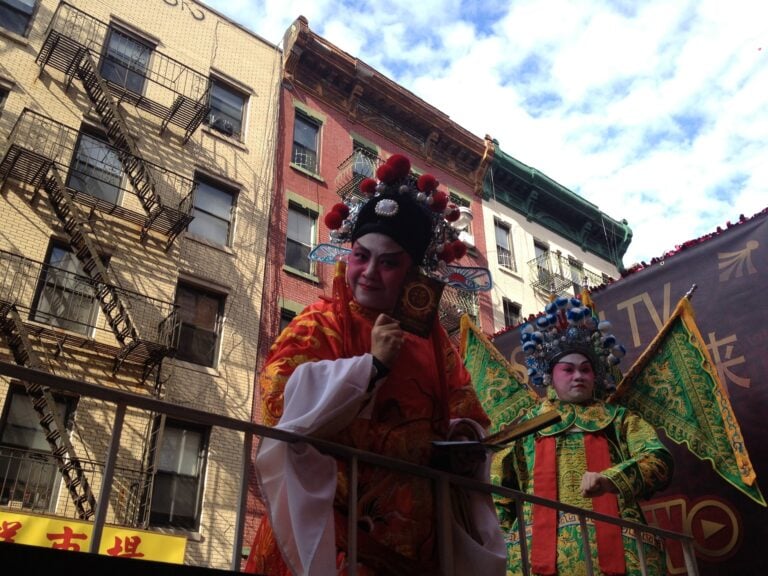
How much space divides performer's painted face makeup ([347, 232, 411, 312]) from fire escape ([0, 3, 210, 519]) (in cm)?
834

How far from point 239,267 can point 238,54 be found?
6279 mm

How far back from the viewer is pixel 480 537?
3.49 m

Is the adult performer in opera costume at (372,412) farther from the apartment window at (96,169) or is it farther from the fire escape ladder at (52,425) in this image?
the apartment window at (96,169)

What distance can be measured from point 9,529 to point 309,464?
356 inches

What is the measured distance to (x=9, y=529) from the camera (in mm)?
10125

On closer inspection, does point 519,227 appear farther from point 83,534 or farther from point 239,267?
point 83,534

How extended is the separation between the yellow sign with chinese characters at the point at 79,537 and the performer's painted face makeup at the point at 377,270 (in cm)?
735

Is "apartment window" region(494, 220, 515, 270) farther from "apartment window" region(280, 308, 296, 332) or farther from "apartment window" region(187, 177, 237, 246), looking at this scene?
"apartment window" region(187, 177, 237, 246)

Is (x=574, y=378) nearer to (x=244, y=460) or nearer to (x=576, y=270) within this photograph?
(x=244, y=460)

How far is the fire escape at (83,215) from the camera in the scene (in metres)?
11.6

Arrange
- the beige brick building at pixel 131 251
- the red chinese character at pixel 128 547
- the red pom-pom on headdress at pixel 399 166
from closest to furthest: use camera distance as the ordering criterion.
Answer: the red pom-pom on headdress at pixel 399 166 < the red chinese character at pixel 128 547 < the beige brick building at pixel 131 251

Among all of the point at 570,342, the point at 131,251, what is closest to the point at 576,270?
the point at 131,251

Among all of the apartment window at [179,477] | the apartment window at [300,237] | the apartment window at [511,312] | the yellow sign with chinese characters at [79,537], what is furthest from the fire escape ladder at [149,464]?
the apartment window at [511,312]

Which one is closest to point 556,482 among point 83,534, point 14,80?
point 83,534
